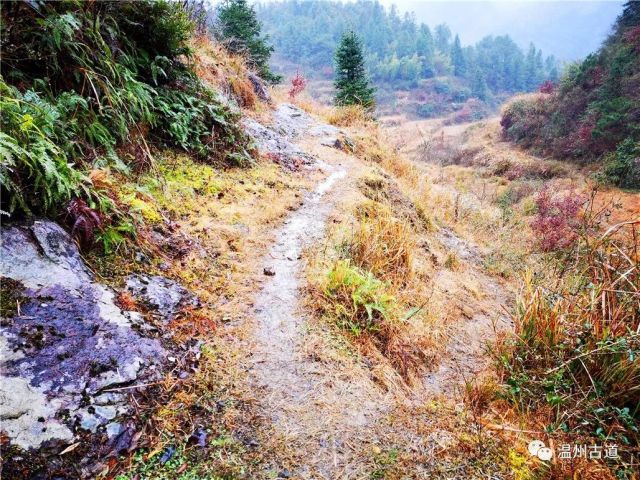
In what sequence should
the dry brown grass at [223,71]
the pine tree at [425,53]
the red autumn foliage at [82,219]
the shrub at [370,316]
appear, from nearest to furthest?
the red autumn foliage at [82,219] → the shrub at [370,316] → the dry brown grass at [223,71] → the pine tree at [425,53]

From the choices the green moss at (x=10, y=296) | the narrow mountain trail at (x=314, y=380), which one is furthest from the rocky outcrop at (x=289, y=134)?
the green moss at (x=10, y=296)

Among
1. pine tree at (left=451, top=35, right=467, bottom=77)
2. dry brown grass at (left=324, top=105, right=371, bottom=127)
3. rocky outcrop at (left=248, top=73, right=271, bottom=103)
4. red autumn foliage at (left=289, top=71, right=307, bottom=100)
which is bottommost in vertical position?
dry brown grass at (left=324, top=105, right=371, bottom=127)

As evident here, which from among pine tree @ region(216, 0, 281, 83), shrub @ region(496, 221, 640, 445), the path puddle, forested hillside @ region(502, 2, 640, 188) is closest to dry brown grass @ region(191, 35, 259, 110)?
the path puddle

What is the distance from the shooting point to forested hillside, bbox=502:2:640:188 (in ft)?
57.9

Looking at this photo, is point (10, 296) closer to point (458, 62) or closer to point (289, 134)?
point (289, 134)

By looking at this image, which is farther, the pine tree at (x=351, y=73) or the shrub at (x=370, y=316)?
the pine tree at (x=351, y=73)

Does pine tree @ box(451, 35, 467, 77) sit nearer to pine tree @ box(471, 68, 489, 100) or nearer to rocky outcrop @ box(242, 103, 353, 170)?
pine tree @ box(471, 68, 489, 100)

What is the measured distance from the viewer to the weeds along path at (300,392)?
204 centimetres

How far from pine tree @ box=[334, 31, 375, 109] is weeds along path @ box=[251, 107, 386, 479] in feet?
41.7

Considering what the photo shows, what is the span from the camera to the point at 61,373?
1861 mm

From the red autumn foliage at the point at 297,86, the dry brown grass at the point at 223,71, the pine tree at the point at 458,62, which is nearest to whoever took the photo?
the dry brown grass at the point at 223,71

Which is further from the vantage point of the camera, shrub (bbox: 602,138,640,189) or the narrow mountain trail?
shrub (bbox: 602,138,640,189)

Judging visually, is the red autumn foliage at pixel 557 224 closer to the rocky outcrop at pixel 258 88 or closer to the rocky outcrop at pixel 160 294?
the rocky outcrop at pixel 160 294

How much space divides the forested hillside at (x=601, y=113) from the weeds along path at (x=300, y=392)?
1952 centimetres
